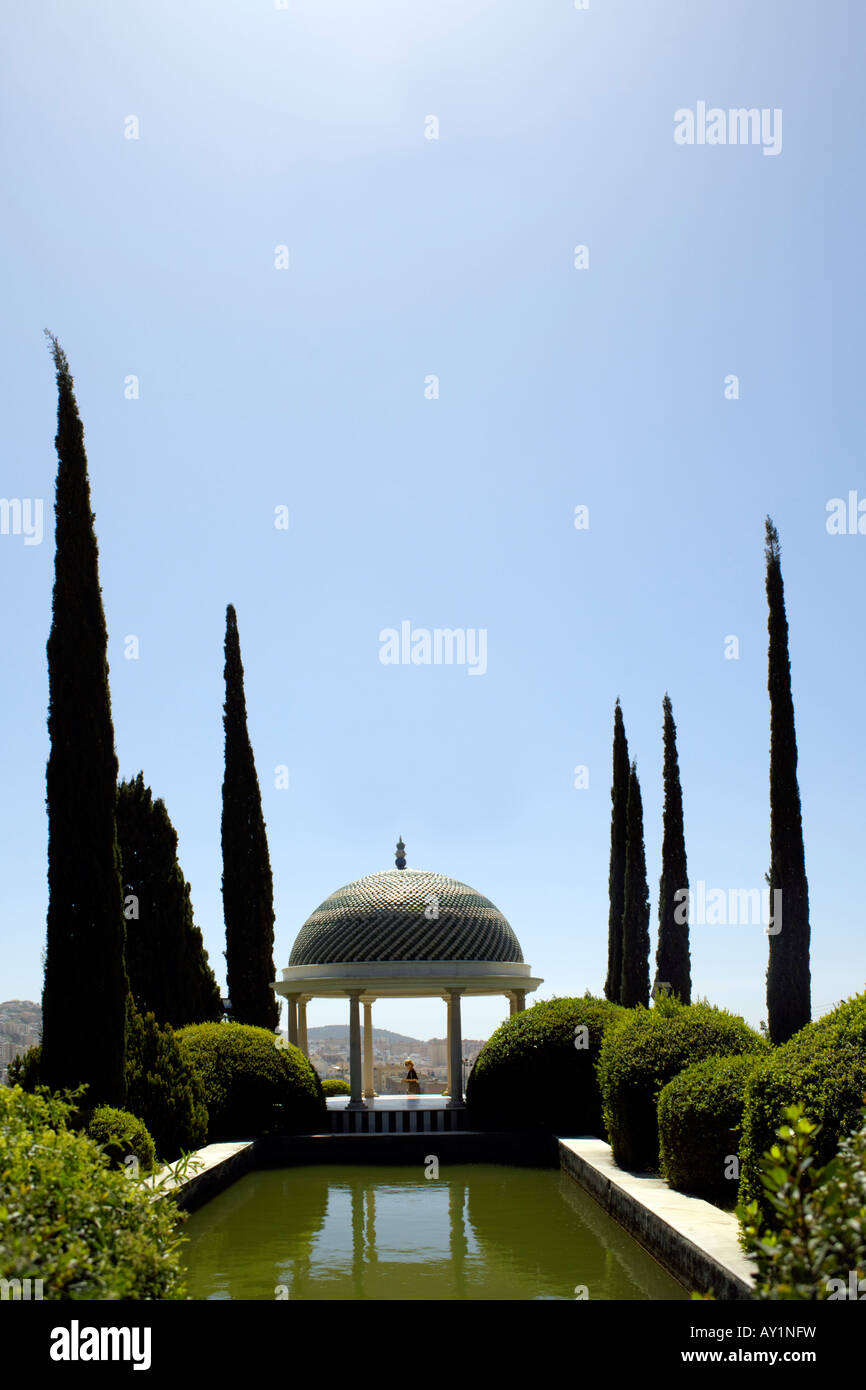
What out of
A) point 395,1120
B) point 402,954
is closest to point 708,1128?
point 395,1120

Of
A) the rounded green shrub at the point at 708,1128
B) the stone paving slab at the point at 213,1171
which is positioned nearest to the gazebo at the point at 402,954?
the stone paving slab at the point at 213,1171

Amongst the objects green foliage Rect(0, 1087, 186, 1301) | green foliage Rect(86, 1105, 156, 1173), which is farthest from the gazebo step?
green foliage Rect(0, 1087, 186, 1301)

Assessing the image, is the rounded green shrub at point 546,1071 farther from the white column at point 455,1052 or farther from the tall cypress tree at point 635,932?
the tall cypress tree at point 635,932

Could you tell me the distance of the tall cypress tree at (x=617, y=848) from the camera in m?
27.3

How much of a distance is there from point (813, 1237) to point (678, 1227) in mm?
6048

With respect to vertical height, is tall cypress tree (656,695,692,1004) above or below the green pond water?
above

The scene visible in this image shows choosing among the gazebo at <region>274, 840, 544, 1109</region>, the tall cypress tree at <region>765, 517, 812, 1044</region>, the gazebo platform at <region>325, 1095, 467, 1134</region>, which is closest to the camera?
the tall cypress tree at <region>765, 517, 812, 1044</region>

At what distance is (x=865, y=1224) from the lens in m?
3.82

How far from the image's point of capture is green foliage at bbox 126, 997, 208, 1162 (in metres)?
14.3

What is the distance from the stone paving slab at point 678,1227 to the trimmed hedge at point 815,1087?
449mm

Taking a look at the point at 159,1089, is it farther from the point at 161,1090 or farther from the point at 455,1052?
the point at 455,1052

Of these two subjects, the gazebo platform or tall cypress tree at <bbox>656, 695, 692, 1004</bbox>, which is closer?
the gazebo platform

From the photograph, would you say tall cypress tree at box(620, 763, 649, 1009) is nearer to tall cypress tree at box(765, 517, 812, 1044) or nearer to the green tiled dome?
the green tiled dome

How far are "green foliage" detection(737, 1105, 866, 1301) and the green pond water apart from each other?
5169 mm
